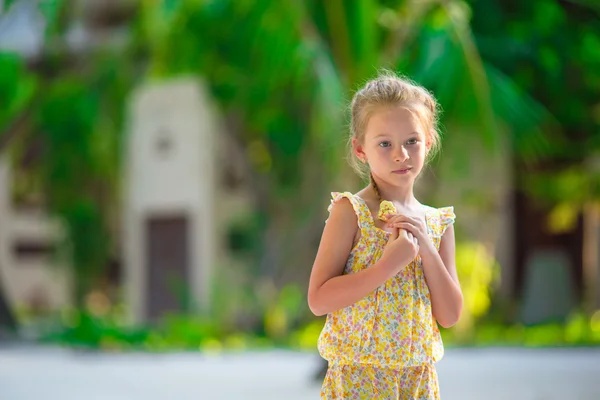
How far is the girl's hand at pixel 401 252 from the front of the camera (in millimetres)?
2195

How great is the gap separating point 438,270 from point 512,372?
589cm

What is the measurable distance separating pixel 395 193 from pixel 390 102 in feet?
0.68

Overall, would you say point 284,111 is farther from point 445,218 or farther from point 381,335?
point 381,335

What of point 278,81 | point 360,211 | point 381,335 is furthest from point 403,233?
point 278,81

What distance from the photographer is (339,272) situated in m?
2.31

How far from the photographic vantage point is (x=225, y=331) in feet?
38.3

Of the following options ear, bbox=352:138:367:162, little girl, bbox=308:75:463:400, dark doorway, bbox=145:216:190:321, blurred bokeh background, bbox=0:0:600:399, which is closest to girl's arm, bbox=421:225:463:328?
little girl, bbox=308:75:463:400

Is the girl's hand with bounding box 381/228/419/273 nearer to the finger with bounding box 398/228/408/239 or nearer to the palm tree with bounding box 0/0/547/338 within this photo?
the finger with bounding box 398/228/408/239

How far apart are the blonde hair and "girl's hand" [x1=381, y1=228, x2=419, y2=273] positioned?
0.20m

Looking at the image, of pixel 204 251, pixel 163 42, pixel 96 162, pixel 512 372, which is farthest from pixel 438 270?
pixel 96 162

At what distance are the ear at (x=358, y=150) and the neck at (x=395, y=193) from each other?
6 centimetres

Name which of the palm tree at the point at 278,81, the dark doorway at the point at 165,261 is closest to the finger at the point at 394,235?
the palm tree at the point at 278,81

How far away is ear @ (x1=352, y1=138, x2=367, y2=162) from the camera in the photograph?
7.75ft

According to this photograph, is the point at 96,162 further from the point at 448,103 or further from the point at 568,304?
the point at 448,103
